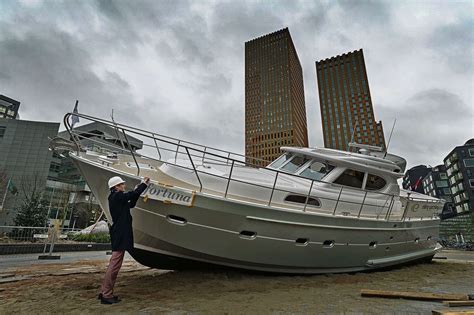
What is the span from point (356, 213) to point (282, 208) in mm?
2222

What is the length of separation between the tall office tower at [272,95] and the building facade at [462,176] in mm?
45749

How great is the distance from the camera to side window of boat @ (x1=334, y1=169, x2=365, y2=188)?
5.57 meters

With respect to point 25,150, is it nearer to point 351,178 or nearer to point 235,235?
point 235,235

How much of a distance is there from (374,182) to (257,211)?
143 inches

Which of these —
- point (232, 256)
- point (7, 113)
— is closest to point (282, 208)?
point (232, 256)

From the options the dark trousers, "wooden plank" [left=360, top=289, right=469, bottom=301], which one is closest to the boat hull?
the dark trousers

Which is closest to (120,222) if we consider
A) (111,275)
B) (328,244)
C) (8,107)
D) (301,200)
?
(111,275)

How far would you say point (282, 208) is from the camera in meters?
4.25

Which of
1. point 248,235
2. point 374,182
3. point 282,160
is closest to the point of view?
point 248,235

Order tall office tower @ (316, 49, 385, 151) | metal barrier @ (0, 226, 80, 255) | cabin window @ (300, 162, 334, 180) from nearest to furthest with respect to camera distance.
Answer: cabin window @ (300, 162, 334, 180) → metal barrier @ (0, 226, 80, 255) → tall office tower @ (316, 49, 385, 151)

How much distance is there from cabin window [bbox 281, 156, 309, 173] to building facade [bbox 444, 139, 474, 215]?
152ft

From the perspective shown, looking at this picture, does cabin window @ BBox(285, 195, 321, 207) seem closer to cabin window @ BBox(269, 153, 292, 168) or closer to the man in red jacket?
cabin window @ BBox(269, 153, 292, 168)

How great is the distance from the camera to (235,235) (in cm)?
396

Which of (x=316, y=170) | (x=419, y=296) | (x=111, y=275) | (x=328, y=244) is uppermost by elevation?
(x=316, y=170)
